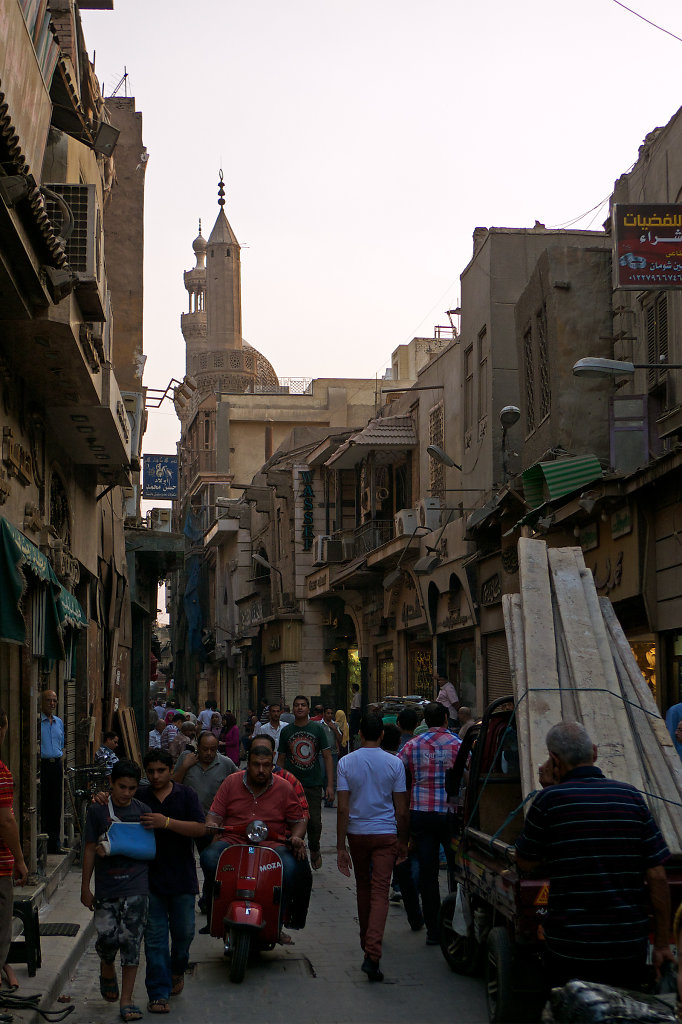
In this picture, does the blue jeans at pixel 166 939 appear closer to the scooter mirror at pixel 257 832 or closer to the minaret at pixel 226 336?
the scooter mirror at pixel 257 832

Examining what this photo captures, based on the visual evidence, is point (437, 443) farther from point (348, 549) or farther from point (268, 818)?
point (268, 818)

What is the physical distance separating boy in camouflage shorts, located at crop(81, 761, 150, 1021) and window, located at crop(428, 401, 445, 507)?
1958 centimetres

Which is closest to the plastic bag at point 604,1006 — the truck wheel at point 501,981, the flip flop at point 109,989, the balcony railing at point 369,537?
the truck wheel at point 501,981

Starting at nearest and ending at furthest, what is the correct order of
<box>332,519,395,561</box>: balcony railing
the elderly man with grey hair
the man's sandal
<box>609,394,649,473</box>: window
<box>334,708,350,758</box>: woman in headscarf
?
the elderly man with grey hair
the man's sandal
<box>609,394,649,473</box>: window
<box>334,708,350,758</box>: woman in headscarf
<box>332,519,395,561</box>: balcony railing

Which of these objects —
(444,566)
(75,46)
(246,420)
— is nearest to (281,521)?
(246,420)

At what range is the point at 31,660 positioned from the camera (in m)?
11.8

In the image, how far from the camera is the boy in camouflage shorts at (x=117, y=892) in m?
7.04

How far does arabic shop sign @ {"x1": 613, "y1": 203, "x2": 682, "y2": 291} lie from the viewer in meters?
13.4

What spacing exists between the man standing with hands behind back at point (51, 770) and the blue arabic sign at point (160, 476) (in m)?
20.7

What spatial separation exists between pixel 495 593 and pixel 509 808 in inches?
553

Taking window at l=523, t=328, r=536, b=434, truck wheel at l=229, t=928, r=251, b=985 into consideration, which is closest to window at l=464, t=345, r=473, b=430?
window at l=523, t=328, r=536, b=434

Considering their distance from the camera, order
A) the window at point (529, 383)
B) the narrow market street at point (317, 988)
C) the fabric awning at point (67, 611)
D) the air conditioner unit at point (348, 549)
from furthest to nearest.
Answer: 1. the air conditioner unit at point (348, 549)
2. the window at point (529, 383)
3. the fabric awning at point (67, 611)
4. the narrow market street at point (317, 988)

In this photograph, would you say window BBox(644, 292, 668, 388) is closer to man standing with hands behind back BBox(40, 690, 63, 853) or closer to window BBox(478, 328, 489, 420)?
window BBox(478, 328, 489, 420)

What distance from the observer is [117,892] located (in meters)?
7.08
